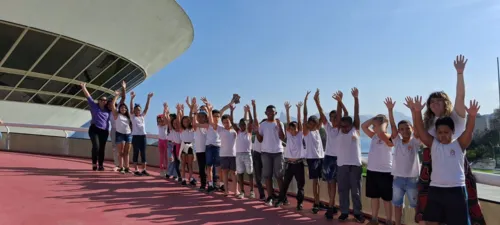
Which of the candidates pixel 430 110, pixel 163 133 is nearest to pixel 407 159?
pixel 430 110

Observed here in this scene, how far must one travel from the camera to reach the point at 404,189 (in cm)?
446

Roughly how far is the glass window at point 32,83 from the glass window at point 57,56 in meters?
0.46

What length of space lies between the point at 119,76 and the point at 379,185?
13.3 metres

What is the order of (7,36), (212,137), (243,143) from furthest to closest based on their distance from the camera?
(7,36) < (212,137) < (243,143)

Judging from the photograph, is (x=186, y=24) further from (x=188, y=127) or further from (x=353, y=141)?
(x=353, y=141)

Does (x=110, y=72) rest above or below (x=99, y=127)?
above

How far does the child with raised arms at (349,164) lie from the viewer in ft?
16.9

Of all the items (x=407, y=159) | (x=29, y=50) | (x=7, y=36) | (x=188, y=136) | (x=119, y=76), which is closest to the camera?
(x=407, y=159)

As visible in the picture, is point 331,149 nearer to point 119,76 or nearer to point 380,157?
point 380,157

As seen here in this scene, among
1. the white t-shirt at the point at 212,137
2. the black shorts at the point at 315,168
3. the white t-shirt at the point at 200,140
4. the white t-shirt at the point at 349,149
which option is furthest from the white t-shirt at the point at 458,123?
the white t-shirt at the point at 200,140

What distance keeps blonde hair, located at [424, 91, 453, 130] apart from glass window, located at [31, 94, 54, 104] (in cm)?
1366

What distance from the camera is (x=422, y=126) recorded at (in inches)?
148

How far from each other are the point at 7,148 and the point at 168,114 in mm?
6438

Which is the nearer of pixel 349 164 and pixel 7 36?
pixel 349 164
